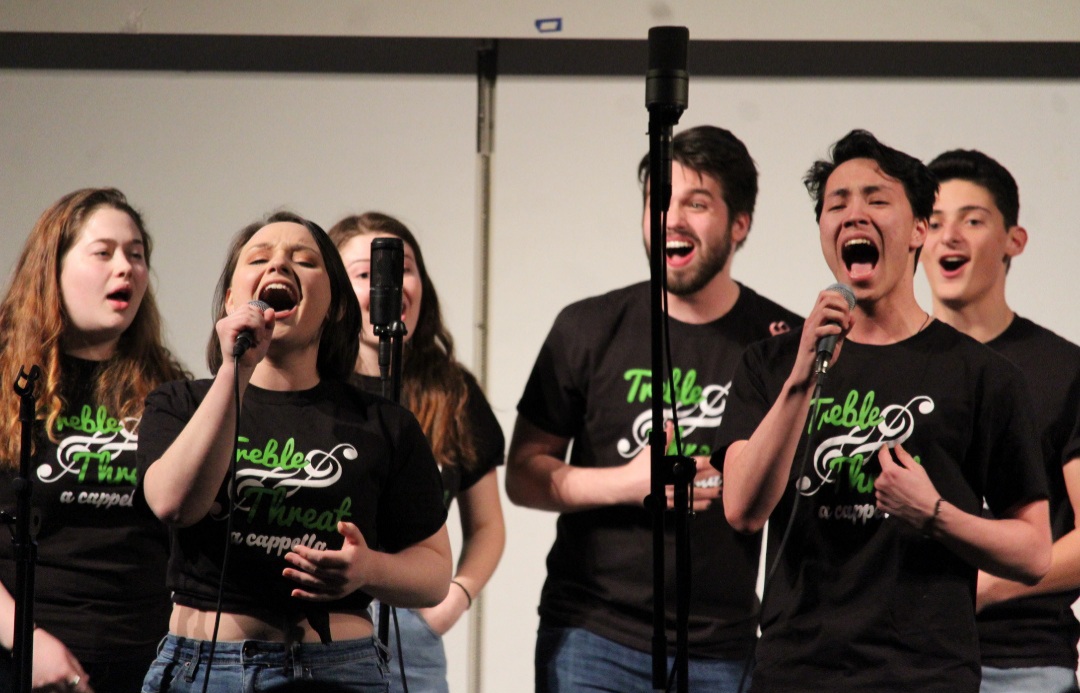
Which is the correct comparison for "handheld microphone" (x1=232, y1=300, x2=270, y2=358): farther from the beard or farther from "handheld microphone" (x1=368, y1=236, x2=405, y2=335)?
the beard

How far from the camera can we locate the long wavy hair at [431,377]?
2943mm

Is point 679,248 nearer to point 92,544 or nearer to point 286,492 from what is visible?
point 286,492

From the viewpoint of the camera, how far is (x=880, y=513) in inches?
84.5

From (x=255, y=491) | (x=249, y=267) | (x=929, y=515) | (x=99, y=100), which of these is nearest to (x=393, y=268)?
(x=249, y=267)

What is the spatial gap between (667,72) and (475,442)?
136 centimetres

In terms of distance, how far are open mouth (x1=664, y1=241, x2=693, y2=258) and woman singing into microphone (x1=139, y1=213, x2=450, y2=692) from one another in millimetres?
923

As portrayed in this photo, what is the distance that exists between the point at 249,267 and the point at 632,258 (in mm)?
1898

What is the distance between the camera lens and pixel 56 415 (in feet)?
8.67

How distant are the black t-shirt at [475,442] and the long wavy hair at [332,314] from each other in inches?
21.4

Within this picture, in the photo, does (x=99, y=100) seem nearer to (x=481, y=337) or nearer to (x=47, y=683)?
(x=481, y=337)

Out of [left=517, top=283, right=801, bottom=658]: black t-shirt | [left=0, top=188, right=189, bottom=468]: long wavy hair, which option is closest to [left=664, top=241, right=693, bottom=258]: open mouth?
[left=517, top=283, right=801, bottom=658]: black t-shirt

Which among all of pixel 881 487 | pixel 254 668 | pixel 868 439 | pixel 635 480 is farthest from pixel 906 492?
pixel 254 668

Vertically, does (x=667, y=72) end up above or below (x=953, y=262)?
above

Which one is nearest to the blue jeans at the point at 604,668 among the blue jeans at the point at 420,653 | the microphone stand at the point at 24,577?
the blue jeans at the point at 420,653
